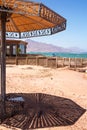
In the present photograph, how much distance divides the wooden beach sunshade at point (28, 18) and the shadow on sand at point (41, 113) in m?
2.95

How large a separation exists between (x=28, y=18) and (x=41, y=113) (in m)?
4.08

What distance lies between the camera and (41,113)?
9.99 meters

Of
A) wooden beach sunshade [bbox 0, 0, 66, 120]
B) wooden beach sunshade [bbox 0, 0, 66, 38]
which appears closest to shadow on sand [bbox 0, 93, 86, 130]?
wooden beach sunshade [bbox 0, 0, 66, 120]

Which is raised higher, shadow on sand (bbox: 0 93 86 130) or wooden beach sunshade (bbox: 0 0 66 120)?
wooden beach sunshade (bbox: 0 0 66 120)

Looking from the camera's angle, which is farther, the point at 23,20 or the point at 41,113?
the point at 23,20

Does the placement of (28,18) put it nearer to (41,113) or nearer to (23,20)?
(23,20)

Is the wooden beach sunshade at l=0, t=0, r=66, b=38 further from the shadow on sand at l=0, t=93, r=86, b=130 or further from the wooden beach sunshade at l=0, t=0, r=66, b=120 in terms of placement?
A: the shadow on sand at l=0, t=93, r=86, b=130

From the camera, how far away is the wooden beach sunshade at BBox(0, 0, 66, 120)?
7.99 metres

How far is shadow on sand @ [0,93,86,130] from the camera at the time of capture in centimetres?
888

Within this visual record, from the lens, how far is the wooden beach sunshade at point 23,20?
7.99 metres

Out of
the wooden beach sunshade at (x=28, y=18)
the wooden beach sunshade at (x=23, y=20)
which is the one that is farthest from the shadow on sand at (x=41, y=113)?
the wooden beach sunshade at (x=28, y=18)

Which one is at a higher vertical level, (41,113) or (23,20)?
(23,20)

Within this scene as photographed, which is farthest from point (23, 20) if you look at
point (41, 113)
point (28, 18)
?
point (41, 113)

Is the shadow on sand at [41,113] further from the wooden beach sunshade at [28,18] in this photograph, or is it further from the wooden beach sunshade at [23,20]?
the wooden beach sunshade at [28,18]
